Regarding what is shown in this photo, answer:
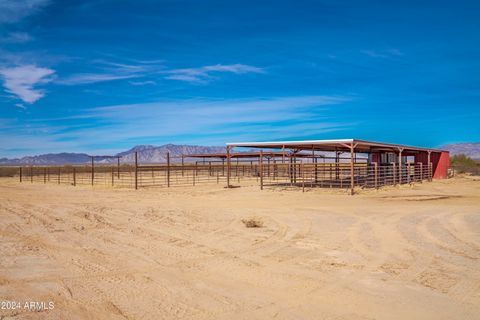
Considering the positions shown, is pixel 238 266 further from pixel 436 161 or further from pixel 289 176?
pixel 436 161

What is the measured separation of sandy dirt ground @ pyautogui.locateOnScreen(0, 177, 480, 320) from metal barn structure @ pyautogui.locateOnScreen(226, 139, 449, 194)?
38.5 feet

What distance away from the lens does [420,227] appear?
10.9 meters

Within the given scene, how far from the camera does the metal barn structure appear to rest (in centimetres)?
2458

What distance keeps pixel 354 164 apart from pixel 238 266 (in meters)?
22.0

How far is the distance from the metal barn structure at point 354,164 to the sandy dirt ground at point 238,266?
462 inches

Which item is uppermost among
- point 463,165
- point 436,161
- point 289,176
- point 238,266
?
point 436,161

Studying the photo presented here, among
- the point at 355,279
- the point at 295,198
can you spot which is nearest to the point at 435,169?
the point at 295,198

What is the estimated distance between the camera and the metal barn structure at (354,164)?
2458cm

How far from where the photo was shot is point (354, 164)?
2769 cm

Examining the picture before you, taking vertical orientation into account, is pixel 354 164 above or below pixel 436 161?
below

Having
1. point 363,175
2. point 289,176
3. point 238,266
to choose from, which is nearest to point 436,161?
point 363,175

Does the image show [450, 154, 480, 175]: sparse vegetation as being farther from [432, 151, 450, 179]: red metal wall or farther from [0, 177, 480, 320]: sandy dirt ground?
[0, 177, 480, 320]: sandy dirt ground

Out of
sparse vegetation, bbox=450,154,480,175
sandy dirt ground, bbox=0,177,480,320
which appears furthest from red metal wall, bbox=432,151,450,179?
sandy dirt ground, bbox=0,177,480,320

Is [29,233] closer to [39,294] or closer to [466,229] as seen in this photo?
[39,294]
